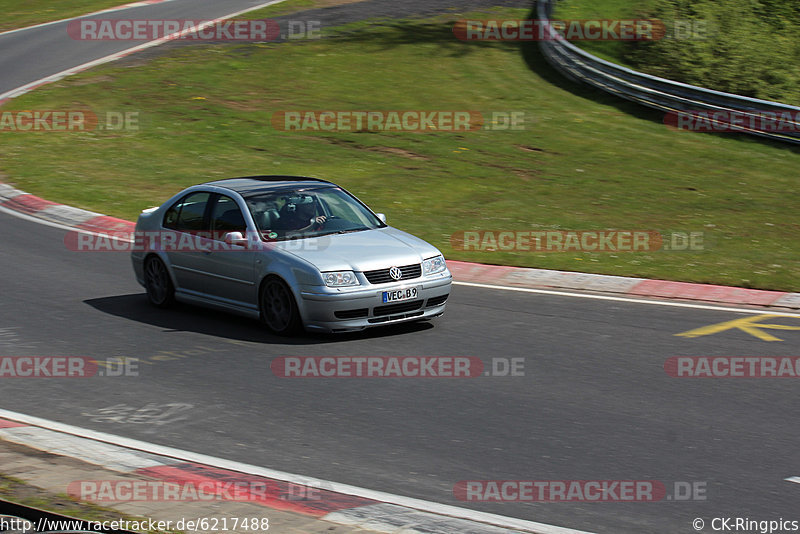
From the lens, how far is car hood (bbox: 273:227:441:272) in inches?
413

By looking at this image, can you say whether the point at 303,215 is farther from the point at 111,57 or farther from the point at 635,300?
the point at 111,57

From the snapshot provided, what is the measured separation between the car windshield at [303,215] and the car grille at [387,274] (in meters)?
1.01

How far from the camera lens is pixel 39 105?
25469 mm

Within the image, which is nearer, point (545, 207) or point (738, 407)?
point (738, 407)

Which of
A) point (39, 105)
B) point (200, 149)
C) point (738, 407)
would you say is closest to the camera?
point (738, 407)

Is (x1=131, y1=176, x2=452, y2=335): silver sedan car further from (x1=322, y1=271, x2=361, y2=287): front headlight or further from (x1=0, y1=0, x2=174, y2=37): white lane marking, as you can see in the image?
(x1=0, y1=0, x2=174, y2=37): white lane marking

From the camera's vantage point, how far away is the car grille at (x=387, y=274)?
10.5 m

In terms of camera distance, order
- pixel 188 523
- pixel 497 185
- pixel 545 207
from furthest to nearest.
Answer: pixel 497 185 < pixel 545 207 < pixel 188 523

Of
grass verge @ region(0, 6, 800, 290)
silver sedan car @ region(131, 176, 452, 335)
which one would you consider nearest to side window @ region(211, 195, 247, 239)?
silver sedan car @ region(131, 176, 452, 335)

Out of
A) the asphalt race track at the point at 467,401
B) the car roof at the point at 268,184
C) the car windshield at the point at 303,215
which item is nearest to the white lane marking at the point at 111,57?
the asphalt race track at the point at 467,401

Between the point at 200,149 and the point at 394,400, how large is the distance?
47.5 feet

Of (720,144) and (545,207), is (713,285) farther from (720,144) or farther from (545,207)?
(720,144)

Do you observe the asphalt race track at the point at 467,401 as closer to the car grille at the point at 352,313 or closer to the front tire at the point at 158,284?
the front tire at the point at 158,284

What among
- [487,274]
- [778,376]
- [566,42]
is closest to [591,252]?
[487,274]
